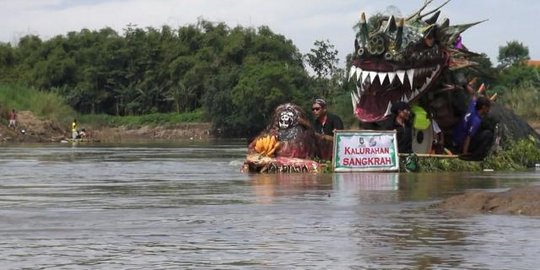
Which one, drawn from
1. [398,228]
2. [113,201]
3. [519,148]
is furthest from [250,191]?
[519,148]

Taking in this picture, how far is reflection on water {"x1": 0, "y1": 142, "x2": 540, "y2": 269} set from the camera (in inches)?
367

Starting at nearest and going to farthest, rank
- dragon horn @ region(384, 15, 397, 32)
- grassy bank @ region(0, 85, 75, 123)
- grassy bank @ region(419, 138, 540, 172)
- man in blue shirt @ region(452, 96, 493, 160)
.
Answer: grassy bank @ region(419, 138, 540, 172) → dragon horn @ region(384, 15, 397, 32) → man in blue shirt @ region(452, 96, 493, 160) → grassy bank @ region(0, 85, 75, 123)

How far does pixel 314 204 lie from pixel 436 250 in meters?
4.62

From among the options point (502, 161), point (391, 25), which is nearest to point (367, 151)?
point (391, 25)

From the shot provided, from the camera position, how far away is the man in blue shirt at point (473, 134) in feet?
79.9

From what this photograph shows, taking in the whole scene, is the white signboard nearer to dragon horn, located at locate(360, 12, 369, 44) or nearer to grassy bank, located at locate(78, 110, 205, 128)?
dragon horn, located at locate(360, 12, 369, 44)

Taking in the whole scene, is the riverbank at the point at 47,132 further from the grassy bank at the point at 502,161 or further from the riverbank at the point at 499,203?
the riverbank at the point at 499,203

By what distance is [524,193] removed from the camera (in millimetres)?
13781

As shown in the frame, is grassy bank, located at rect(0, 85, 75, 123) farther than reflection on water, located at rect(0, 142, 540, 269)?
Yes

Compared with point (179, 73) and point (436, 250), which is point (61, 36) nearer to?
point (179, 73)

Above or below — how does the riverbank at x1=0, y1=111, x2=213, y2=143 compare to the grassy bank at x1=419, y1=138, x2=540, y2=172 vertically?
above

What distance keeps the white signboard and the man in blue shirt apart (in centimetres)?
236

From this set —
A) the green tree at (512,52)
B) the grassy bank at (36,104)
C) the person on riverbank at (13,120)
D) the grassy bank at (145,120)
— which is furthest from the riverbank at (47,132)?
the green tree at (512,52)

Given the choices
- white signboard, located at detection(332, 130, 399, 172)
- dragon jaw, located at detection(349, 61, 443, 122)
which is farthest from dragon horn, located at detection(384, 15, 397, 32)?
white signboard, located at detection(332, 130, 399, 172)
